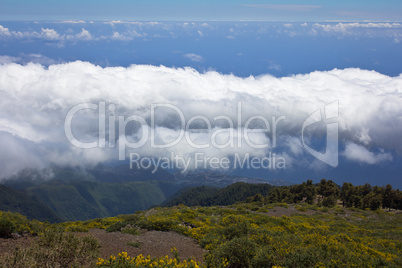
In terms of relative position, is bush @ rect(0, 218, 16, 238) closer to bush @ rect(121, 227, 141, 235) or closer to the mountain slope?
bush @ rect(121, 227, 141, 235)

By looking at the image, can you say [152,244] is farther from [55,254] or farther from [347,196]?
[347,196]

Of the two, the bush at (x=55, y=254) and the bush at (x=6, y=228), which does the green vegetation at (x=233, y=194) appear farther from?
the bush at (x=55, y=254)

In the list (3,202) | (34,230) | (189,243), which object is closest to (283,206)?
(189,243)

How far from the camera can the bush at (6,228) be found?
10.4 meters

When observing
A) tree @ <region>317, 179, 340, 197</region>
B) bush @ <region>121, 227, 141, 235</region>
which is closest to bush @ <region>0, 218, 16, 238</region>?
bush @ <region>121, 227, 141, 235</region>

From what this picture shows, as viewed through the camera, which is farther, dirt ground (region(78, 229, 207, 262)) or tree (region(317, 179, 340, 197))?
tree (region(317, 179, 340, 197))

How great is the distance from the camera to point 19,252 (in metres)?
7.19

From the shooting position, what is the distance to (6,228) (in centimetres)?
1046

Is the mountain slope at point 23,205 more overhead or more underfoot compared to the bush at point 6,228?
more underfoot

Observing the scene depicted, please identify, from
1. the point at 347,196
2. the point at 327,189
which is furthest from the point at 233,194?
the point at 347,196

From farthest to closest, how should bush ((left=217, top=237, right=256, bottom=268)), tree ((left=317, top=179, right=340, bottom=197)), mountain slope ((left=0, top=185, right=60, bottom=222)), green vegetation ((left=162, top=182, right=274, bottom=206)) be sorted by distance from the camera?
1. mountain slope ((left=0, top=185, right=60, bottom=222))
2. green vegetation ((left=162, top=182, right=274, bottom=206))
3. tree ((left=317, top=179, right=340, bottom=197))
4. bush ((left=217, top=237, right=256, bottom=268))

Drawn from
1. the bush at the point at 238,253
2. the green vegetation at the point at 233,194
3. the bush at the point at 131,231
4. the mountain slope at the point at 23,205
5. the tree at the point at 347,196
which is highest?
the bush at the point at 238,253

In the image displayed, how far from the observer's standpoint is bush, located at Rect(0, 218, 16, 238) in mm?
10391

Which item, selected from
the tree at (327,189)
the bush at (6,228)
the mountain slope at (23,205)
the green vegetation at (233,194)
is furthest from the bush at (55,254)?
the mountain slope at (23,205)
